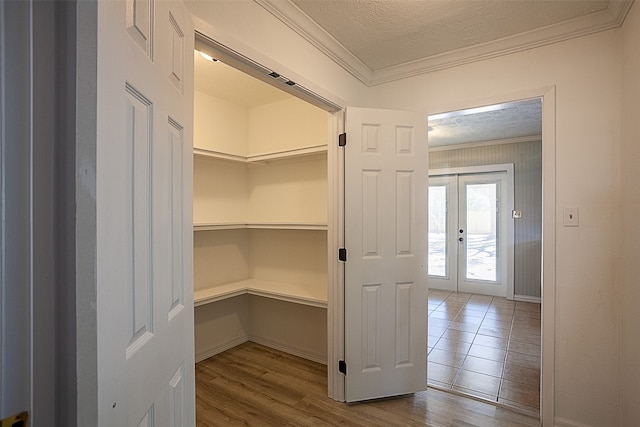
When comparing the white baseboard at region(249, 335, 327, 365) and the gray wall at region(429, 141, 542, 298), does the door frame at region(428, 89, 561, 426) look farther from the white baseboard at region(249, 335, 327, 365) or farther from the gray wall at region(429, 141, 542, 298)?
the gray wall at region(429, 141, 542, 298)

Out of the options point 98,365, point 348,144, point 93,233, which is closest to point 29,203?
point 93,233

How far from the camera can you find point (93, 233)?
48cm

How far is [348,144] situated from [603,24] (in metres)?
1.64

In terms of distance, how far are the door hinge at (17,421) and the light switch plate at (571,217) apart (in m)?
2.44

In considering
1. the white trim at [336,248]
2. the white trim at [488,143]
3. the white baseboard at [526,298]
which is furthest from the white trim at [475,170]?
the white trim at [336,248]

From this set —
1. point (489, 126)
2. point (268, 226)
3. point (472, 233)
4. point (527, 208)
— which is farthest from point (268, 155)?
point (527, 208)

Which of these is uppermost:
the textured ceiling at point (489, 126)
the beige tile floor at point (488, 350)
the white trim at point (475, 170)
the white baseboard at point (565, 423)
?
the textured ceiling at point (489, 126)

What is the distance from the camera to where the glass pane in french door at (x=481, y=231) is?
5156mm

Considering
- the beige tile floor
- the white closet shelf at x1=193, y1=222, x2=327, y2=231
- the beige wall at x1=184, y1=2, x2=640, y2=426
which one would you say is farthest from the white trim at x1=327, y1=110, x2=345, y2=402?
Answer: the beige tile floor

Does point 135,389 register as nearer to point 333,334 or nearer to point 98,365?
point 98,365

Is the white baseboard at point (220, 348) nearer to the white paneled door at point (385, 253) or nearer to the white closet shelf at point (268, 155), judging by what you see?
the white paneled door at point (385, 253)

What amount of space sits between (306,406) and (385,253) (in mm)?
1243

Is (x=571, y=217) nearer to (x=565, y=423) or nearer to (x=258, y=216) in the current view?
(x=565, y=423)

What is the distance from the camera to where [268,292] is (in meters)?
2.76
